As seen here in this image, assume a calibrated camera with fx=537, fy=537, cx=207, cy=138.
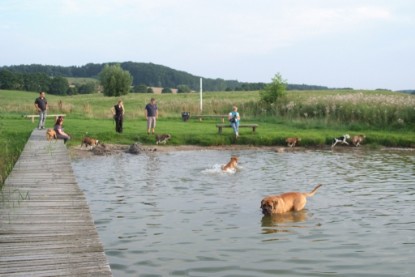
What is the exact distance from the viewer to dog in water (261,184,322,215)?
9.70 metres

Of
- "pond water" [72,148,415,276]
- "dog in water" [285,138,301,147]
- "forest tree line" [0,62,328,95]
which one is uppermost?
"forest tree line" [0,62,328,95]

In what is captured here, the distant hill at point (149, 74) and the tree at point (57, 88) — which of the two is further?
the distant hill at point (149, 74)

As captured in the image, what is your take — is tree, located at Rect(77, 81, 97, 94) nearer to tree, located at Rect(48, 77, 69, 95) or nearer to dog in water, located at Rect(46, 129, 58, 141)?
tree, located at Rect(48, 77, 69, 95)

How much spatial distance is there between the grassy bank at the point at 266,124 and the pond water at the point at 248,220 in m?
3.48

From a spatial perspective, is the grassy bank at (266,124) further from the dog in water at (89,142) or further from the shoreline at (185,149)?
the dog in water at (89,142)

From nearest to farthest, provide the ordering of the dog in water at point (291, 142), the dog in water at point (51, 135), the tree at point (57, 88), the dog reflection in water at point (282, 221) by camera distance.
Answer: the dog reflection in water at point (282, 221) < the dog in water at point (51, 135) < the dog in water at point (291, 142) < the tree at point (57, 88)

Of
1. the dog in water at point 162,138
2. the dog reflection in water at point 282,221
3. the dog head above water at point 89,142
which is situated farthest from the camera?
the dog in water at point 162,138

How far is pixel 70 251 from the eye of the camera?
5.98 meters

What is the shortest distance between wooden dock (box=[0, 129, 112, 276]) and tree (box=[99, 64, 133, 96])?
8695 cm

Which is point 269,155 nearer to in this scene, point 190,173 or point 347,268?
point 190,173

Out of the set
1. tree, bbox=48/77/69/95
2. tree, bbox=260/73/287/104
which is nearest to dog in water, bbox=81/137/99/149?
tree, bbox=260/73/287/104

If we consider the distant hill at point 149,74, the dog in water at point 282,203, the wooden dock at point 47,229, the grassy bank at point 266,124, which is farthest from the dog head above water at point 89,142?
the distant hill at point 149,74

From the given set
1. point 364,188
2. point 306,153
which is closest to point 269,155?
point 306,153

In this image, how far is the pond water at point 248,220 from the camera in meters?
7.11
